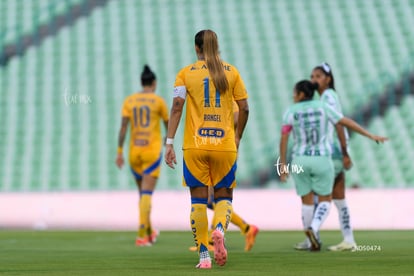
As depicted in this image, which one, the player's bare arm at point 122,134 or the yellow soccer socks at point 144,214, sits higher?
the player's bare arm at point 122,134

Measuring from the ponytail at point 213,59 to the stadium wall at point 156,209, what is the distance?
7847mm

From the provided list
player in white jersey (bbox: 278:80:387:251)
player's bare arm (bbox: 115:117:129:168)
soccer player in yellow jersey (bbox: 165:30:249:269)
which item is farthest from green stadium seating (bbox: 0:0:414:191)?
soccer player in yellow jersey (bbox: 165:30:249:269)

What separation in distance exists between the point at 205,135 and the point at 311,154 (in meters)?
2.65

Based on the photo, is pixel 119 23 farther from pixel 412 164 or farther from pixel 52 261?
pixel 52 261

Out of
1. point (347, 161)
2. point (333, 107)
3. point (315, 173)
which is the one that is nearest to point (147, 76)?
point (333, 107)

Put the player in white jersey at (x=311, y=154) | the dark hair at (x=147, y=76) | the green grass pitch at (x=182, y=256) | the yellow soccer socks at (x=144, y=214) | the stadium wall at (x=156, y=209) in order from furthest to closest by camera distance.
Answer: the stadium wall at (x=156, y=209) < the dark hair at (x=147, y=76) < the yellow soccer socks at (x=144, y=214) < the player in white jersey at (x=311, y=154) < the green grass pitch at (x=182, y=256)

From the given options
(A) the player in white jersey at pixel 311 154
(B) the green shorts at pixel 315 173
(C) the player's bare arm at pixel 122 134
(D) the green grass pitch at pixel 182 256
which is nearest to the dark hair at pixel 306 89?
(A) the player in white jersey at pixel 311 154

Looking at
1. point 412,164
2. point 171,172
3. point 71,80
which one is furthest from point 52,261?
point 71,80

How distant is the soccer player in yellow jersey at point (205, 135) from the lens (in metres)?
7.12

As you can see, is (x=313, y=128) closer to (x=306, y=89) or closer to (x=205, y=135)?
(x=306, y=89)

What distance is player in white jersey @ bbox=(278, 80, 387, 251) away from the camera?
9469 mm

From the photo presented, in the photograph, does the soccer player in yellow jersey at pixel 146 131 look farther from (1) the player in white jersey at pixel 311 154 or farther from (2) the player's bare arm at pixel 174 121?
(2) the player's bare arm at pixel 174 121

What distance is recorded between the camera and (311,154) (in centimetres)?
955

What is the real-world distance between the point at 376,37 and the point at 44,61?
7.97 metres
